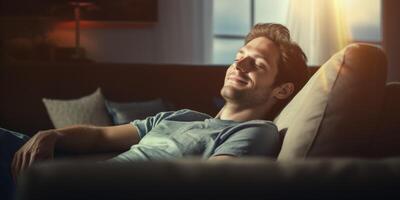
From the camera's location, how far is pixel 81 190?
28.1 inches

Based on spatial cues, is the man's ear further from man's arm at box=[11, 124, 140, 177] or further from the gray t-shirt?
man's arm at box=[11, 124, 140, 177]

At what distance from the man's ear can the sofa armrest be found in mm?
1032

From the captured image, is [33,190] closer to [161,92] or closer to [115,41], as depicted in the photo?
[161,92]

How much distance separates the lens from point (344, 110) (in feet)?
3.99

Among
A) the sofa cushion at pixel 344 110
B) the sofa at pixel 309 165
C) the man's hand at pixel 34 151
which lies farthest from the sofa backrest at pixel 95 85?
the sofa cushion at pixel 344 110

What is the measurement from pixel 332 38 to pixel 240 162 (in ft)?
12.5

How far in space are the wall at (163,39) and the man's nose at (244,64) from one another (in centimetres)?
271

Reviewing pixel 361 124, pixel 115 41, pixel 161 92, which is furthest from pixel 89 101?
pixel 361 124

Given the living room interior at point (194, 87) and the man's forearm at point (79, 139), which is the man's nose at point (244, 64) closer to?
the living room interior at point (194, 87)

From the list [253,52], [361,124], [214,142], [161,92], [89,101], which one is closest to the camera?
[361,124]

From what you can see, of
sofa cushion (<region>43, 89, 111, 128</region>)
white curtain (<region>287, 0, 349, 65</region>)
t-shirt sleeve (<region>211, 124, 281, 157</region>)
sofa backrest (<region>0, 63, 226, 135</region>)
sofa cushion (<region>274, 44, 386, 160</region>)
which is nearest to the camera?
sofa cushion (<region>274, 44, 386, 160</region>)

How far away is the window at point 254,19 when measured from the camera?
4.66 meters

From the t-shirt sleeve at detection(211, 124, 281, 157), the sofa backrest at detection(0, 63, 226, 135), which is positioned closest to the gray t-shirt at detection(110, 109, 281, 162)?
the t-shirt sleeve at detection(211, 124, 281, 157)

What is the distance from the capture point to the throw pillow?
3.30 meters
